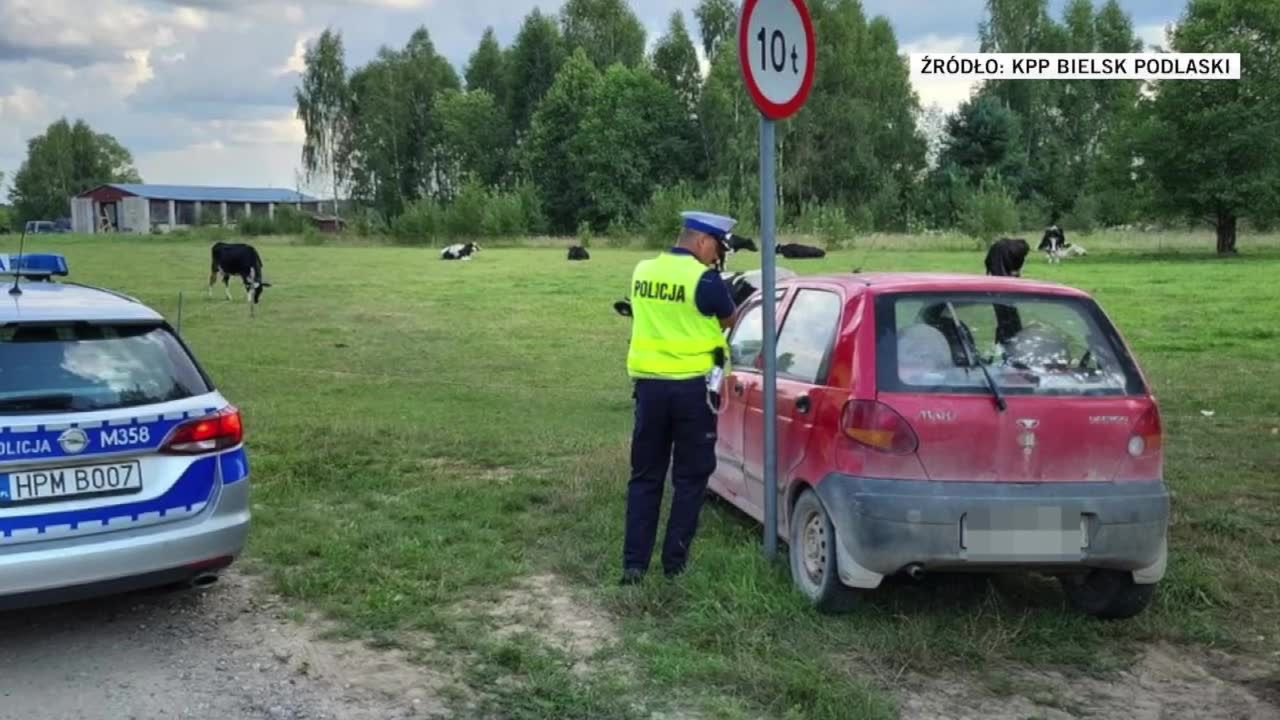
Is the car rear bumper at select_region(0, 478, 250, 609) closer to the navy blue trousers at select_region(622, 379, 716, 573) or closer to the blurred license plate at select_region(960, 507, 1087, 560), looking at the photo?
the navy blue trousers at select_region(622, 379, 716, 573)

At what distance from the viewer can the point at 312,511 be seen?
283 inches

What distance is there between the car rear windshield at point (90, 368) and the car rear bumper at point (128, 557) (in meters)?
0.53

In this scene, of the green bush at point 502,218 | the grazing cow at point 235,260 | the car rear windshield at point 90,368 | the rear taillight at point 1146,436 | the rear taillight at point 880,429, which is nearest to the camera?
the car rear windshield at point 90,368

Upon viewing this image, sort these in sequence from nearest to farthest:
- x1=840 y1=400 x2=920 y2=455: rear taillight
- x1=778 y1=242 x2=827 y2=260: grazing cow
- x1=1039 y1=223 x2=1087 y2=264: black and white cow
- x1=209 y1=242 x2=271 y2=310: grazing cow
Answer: x1=840 y1=400 x2=920 y2=455: rear taillight, x1=209 y1=242 x2=271 y2=310: grazing cow, x1=1039 y1=223 x2=1087 y2=264: black and white cow, x1=778 y1=242 x2=827 y2=260: grazing cow

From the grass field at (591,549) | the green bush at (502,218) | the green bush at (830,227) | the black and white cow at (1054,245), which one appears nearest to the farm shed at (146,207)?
the green bush at (502,218)

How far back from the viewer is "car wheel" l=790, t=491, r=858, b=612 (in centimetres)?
501

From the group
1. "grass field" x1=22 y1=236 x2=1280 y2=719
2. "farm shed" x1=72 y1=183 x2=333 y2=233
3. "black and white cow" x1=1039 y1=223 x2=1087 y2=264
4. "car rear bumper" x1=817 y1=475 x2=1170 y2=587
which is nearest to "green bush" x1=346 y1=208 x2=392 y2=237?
"farm shed" x1=72 y1=183 x2=333 y2=233

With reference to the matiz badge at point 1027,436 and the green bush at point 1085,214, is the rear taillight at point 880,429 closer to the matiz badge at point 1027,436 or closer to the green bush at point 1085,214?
the matiz badge at point 1027,436

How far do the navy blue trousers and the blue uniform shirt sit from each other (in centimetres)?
34

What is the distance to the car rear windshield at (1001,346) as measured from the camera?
4945 millimetres

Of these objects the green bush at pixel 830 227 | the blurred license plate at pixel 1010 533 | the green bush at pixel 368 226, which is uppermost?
the green bush at pixel 368 226

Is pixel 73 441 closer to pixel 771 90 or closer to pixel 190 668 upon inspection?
pixel 190 668

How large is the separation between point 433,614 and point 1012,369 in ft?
9.21

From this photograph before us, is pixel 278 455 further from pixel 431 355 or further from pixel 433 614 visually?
pixel 431 355
